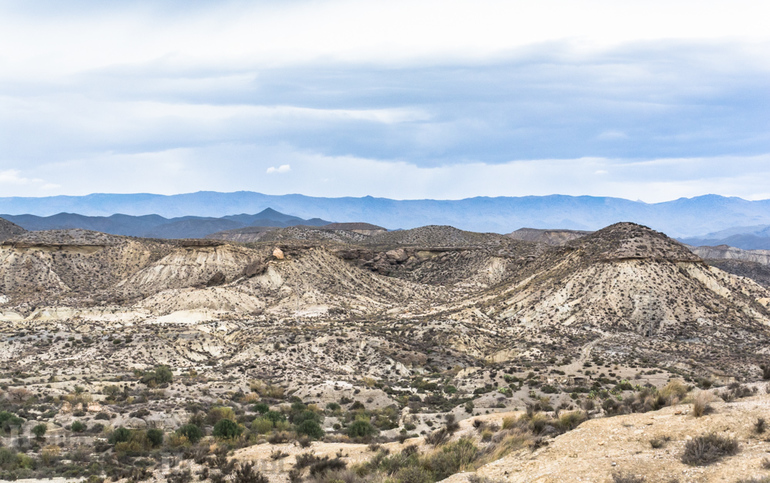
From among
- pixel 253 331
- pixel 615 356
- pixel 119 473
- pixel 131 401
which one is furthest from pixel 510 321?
pixel 119 473

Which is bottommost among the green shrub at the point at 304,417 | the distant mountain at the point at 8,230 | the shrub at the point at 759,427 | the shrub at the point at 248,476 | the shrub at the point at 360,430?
the green shrub at the point at 304,417

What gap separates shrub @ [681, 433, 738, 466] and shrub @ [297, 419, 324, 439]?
1542 cm

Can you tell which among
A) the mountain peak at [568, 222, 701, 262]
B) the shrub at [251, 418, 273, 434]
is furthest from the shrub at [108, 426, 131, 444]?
the mountain peak at [568, 222, 701, 262]

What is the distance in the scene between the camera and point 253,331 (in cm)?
5509

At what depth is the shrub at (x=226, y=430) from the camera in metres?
25.0

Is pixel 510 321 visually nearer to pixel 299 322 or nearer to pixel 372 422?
pixel 299 322

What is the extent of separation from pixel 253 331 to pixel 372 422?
1109 inches

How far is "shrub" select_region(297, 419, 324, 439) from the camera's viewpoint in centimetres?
2566

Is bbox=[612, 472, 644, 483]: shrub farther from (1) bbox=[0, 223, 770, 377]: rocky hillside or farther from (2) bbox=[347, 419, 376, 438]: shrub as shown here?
(1) bbox=[0, 223, 770, 377]: rocky hillside

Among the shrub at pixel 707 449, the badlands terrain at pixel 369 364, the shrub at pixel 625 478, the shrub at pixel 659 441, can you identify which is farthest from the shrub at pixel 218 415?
the shrub at pixel 707 449

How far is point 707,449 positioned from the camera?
13.3 metres

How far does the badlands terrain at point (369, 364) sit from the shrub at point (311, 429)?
0.15 metres

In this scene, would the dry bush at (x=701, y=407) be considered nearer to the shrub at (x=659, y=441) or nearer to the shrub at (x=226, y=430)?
the shrub at (x=659, y=441)

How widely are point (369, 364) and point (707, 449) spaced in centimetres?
3354
